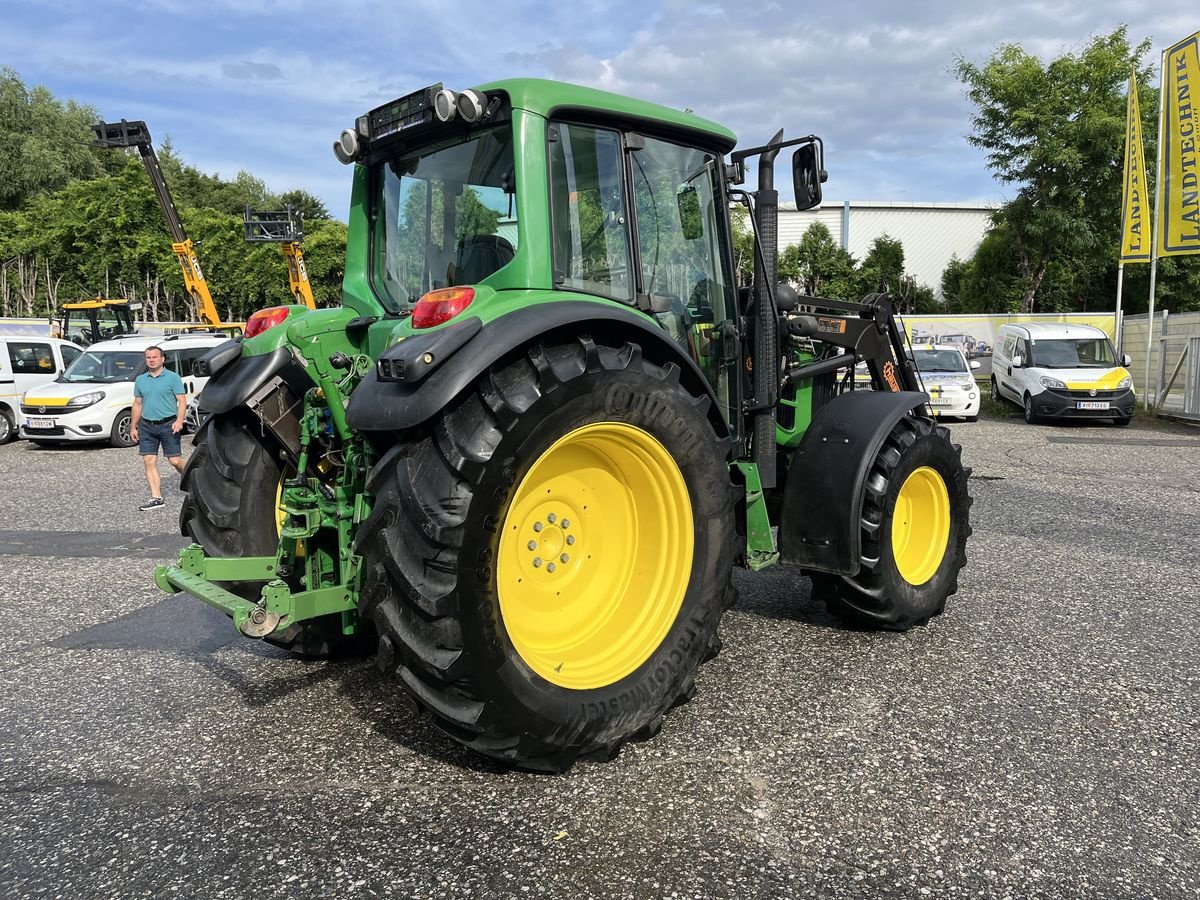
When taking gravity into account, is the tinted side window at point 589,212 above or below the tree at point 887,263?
below

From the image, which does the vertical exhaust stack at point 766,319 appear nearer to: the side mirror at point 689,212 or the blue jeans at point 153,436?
the side mirror at point 689,212

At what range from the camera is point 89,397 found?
44.1 ft

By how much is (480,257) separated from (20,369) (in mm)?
14639

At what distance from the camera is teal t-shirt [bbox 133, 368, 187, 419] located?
349 inches

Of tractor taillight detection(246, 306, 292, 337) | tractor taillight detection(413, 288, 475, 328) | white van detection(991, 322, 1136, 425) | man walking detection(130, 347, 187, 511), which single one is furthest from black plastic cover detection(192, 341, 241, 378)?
white van detection(991, 322, 1136, 425)

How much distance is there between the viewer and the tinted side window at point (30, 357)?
47.9 feet

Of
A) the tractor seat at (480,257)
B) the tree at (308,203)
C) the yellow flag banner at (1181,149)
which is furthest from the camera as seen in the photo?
the tree at (308,203)

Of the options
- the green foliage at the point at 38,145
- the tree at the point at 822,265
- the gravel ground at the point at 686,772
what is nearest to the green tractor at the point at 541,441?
the gravel ground at the point at 686,772

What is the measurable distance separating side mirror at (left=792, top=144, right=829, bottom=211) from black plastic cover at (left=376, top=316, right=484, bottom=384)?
6.36ft

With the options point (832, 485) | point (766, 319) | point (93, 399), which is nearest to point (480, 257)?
point (766, 319)

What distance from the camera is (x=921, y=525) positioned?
4.71m

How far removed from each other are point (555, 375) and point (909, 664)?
2.38 meters

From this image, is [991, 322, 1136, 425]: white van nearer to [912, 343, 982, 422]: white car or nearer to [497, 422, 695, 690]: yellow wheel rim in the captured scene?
[912, 343, 982, 422]: white car

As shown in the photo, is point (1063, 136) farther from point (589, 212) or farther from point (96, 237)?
point (96, 237)
